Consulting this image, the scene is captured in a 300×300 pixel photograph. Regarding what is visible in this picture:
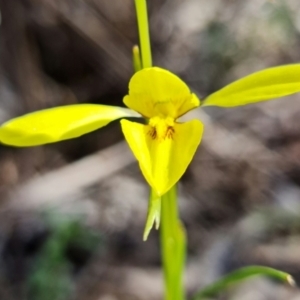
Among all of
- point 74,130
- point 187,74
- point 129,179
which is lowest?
point 74,130

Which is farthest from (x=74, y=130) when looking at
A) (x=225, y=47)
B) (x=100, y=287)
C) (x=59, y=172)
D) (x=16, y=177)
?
(x=225, y=47)

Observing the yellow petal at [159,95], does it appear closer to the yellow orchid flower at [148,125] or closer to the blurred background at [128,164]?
the yellow orchid flower at [148,125]

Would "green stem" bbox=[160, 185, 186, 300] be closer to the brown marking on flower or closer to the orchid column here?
the orchid column

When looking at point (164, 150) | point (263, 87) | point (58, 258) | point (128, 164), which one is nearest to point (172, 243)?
point (164, 150)

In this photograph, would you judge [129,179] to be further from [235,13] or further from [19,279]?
[235,13]

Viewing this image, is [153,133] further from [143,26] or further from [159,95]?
[143,26]

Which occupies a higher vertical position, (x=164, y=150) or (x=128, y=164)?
(x=128, y=164)
